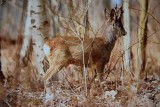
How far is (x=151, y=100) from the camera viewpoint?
414 centimetres

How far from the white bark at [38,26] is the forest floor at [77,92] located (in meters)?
0.15

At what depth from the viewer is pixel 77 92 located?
14.1 feet

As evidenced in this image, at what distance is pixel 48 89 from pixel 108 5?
3.11ft

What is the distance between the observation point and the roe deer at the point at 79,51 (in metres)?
4.30

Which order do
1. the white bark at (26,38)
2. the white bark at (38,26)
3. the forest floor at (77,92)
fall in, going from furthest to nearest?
the white bark at (26,38)
the white bark at (38,26)
the forest floor at (77,92)

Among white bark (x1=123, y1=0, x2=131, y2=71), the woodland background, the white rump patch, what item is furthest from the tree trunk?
the white rump patch

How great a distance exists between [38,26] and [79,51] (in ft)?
1.72

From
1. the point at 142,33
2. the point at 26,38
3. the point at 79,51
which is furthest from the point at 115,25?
the point at 26,38

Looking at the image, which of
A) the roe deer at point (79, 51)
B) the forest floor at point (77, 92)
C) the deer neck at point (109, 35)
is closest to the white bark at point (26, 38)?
the forest floor at point (77, 92)

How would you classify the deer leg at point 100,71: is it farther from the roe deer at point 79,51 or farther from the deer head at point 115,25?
the deer head at point 115,25

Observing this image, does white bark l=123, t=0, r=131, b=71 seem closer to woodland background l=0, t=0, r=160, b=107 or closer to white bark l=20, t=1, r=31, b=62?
woodland background l=0, t=0, r=160, b=107

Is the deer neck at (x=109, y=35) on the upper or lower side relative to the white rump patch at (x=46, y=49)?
upper

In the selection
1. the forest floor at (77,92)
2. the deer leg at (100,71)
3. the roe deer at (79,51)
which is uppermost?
the roe deer at (79,51)

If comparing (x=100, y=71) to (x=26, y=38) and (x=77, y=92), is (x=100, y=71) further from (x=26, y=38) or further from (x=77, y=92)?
(x=26, y=38)
